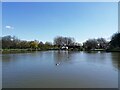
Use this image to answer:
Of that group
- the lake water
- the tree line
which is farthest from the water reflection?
the tree line

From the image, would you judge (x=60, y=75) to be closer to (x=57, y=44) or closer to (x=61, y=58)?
(x=61, y=58)

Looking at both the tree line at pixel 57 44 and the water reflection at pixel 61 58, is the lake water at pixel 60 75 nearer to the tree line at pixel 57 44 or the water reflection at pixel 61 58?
the water reflection at pixel 61 58

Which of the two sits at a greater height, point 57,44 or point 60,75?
point 57,44

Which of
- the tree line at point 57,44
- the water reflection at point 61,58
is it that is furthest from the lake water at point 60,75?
the tree line at point 57,44

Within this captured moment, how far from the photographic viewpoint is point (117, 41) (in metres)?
46.5

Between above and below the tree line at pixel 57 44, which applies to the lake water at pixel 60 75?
below

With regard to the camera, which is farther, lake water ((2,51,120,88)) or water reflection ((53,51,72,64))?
water reflection ((53,51,72,64))

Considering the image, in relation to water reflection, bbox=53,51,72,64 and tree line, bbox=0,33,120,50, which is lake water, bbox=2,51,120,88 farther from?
tree line, bbox=0,33,120,50

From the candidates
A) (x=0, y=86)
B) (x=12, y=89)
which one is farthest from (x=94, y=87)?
(x=0, y=86)

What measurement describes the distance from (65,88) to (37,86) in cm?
118

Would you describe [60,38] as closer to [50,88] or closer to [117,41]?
[117,41]

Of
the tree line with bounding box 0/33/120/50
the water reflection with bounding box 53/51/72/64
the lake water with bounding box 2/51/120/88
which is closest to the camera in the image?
the lake water with bounding box 2/51/120/88

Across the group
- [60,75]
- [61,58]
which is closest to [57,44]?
[61,58]

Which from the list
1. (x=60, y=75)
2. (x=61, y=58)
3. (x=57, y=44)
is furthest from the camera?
(x=57, y=44)
